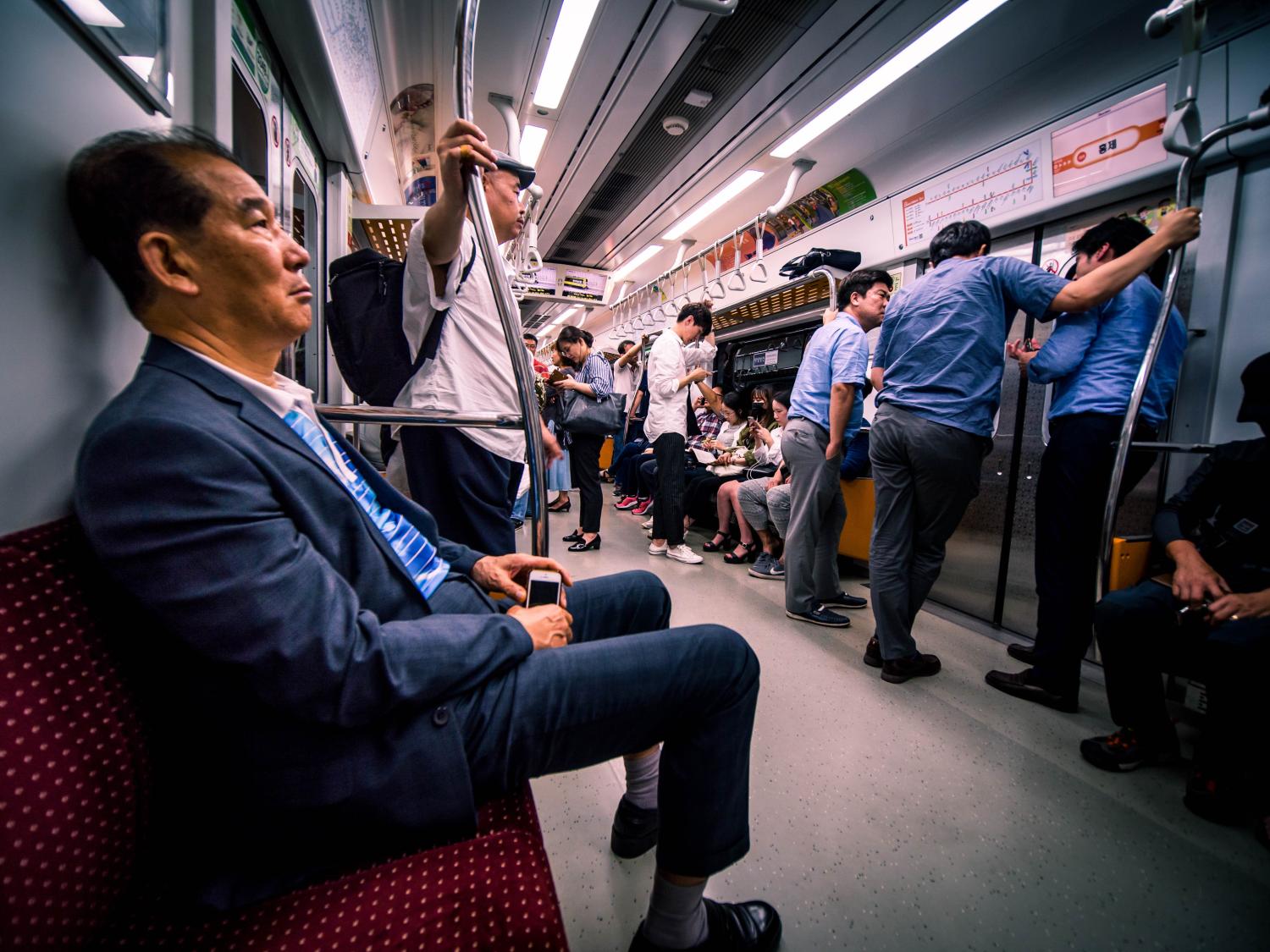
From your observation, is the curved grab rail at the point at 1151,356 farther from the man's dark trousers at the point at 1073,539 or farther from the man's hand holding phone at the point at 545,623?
the man's hand holding phone at the point at 545,623

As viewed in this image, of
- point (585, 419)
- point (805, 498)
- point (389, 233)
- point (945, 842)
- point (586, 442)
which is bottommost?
point (945, 842)

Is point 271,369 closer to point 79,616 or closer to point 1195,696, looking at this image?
point 79,616

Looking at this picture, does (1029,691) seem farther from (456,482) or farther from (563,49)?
(563,49)

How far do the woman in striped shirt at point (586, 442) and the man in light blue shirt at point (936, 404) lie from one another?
227 cm

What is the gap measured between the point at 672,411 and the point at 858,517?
1.56m

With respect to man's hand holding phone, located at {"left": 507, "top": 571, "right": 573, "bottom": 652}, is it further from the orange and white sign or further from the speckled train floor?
the orange and white sign

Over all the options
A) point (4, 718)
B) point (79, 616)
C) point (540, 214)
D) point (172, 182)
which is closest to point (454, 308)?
point (172, 182)

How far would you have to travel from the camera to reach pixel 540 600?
0.93 m

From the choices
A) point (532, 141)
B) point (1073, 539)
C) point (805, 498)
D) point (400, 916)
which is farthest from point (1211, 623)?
point (532, 141)

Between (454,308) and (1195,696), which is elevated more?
(454,308)

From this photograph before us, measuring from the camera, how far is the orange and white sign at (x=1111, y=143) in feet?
7.48

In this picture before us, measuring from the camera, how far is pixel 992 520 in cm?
303

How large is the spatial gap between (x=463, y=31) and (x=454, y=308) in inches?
24.7

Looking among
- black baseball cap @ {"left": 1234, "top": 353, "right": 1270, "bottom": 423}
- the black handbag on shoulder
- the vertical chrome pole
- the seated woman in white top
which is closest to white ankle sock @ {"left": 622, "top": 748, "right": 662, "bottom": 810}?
the vertical chrome pole
